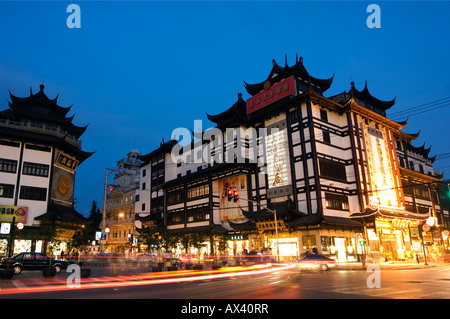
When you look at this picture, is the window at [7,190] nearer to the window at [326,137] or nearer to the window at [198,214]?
the window at [198,214]

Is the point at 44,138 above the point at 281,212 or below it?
above

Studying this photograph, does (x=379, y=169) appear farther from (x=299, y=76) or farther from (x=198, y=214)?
(x=198, y=214)

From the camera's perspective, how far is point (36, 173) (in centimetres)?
4644

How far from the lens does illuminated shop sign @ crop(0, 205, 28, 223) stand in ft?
140

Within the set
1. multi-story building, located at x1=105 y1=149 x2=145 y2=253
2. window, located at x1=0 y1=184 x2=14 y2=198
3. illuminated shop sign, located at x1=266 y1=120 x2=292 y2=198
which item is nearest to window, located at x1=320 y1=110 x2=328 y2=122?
illuminated shop sign, located at x1=266 y1=120 x2=292 y2=198

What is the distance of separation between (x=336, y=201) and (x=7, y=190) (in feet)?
139

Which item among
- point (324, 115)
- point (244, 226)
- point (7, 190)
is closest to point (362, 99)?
point (324, 115)

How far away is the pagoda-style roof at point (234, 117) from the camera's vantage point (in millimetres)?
48969

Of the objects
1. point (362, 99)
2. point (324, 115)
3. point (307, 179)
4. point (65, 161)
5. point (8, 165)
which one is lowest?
point (307, 179)

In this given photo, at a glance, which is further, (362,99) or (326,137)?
(362,99)

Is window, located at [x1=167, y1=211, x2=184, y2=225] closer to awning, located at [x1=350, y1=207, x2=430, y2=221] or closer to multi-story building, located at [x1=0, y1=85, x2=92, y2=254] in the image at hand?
multi-story building, located at [x1=0, y1=85, x2=92, y2=254]

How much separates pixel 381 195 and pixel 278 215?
1453 cm

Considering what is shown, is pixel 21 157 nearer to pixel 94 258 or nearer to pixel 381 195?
pixel 94 258

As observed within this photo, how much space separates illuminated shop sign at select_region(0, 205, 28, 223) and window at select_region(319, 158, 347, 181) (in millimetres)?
38443
